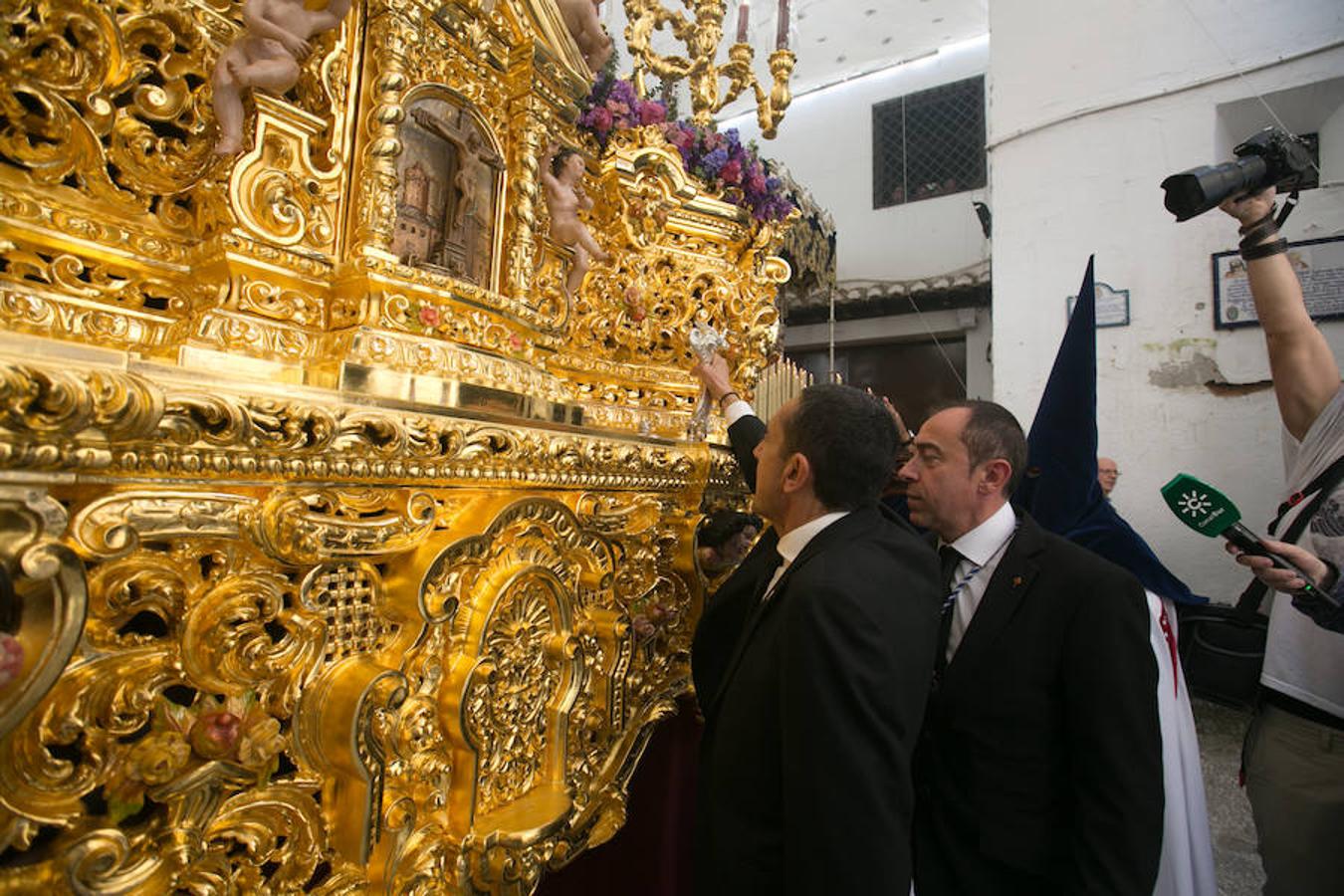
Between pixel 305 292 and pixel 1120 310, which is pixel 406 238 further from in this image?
pixel 1120 310

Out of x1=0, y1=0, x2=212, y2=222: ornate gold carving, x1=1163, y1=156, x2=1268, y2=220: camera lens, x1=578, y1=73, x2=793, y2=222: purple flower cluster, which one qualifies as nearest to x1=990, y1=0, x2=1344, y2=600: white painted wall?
x1=1163, y1=156, x2=1268, y2=220: camera lens

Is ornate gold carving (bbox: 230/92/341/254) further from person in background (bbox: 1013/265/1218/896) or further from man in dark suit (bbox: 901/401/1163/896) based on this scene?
person in background (bbox: 1013/265/1218/896)

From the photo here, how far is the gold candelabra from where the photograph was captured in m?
2.34

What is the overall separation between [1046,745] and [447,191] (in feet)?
6.06

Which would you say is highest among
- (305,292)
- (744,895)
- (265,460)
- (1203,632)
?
(305,292)

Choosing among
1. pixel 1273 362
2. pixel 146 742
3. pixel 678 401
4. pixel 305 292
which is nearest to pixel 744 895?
pixel 146 742

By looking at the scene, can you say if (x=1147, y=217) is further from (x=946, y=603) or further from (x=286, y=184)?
(x=286, y=184)

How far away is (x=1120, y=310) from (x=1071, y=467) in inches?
114

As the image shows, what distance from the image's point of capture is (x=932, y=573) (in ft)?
4.19

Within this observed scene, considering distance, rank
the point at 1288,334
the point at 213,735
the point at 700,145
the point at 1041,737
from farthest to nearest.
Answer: the point at 700,145, the point at 1288,334, the point at 1041,737, the point at 213,735

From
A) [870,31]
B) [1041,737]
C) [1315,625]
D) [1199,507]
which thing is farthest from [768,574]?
[870,31]

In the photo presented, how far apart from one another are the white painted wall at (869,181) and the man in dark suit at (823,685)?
20.8 ft

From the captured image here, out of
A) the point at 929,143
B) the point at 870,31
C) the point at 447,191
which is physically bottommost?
the point at 447,191

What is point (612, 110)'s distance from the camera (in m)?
2.32
